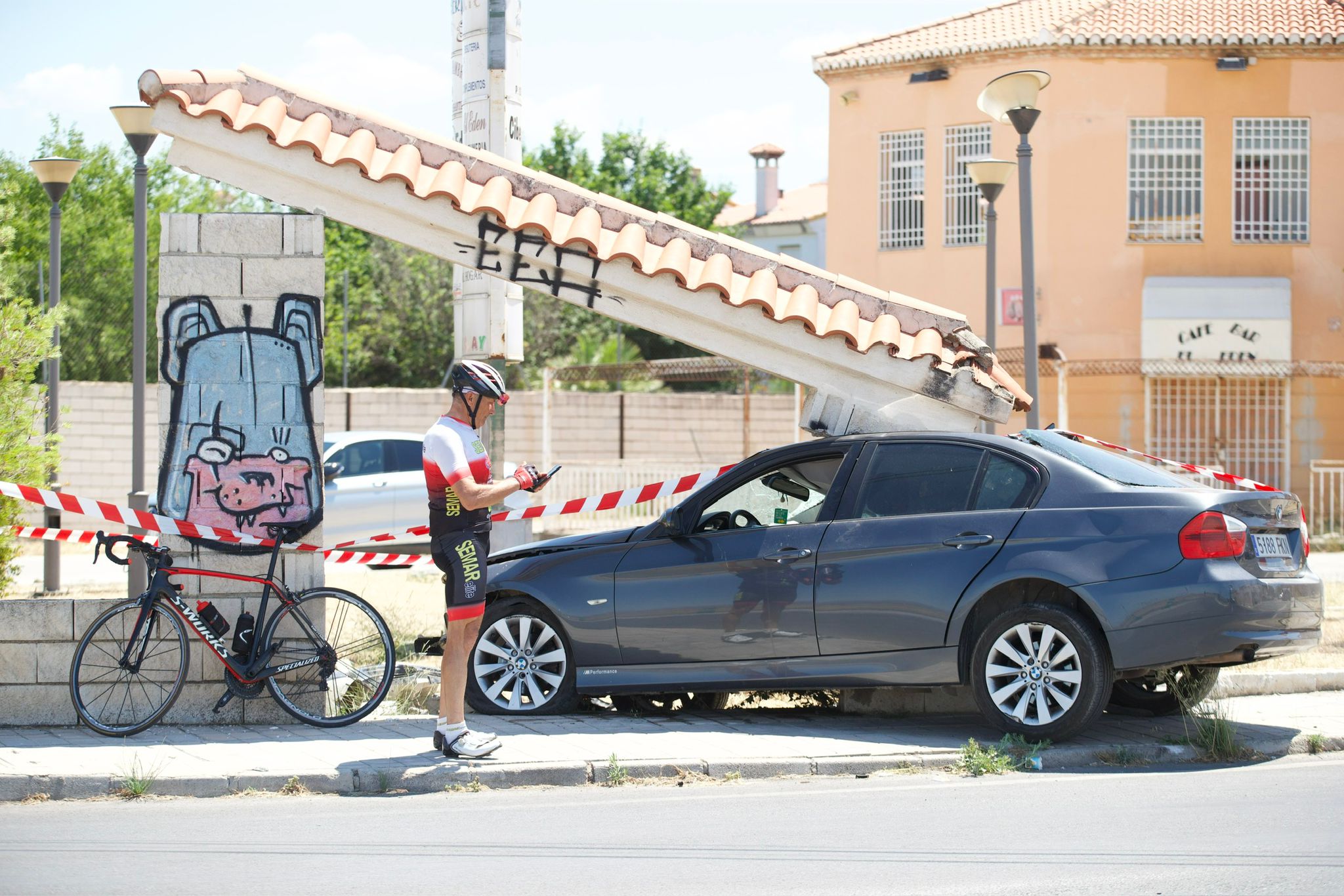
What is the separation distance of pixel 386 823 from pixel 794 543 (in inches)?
107

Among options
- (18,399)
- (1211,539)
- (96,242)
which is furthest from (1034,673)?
(96,242)

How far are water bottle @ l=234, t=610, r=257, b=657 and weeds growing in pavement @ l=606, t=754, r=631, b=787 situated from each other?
2249mm

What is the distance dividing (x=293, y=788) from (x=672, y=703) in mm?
2685

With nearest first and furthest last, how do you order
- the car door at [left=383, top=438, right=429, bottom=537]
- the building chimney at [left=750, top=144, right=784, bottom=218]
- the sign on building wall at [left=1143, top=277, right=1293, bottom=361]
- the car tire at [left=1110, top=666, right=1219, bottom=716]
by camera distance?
the car tire at [left=1110, top=666, right=1219, bottom=716], the car door at [left=383, top=438, right=429, bottom=537], the sign on building wall at [left=1143, top=277, right=1293, bottom=361], the building chimney at [left=750, top=144, right=784, bottom=218]

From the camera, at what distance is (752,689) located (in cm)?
795

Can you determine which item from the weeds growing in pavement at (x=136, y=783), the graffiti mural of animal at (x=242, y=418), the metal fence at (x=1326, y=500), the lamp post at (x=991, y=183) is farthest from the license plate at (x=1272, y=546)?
the metal fence at (x=1326, y=500)

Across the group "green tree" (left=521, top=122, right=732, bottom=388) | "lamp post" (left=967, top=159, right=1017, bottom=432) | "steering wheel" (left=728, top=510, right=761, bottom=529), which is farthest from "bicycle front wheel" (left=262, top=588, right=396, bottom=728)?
"green tree" (left=521, top=122, right=732, bottom=388)

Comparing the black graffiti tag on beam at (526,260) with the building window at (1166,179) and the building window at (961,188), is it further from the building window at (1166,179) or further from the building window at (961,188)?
the building window at (1166,179)

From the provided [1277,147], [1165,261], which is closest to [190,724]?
[1165,261]

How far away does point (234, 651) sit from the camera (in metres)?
8.06

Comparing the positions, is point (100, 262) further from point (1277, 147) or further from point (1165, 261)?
point (1277, 147)

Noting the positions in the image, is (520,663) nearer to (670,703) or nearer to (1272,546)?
(670,703)

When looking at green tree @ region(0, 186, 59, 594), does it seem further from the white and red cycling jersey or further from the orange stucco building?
the orange stucco building

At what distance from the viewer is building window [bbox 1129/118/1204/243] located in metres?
25.0
